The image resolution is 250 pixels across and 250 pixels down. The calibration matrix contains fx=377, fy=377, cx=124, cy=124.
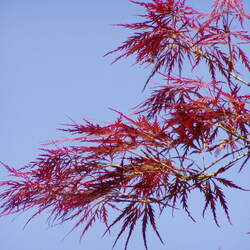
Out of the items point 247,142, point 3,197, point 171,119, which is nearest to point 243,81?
point 247,142

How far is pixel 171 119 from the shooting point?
161cm

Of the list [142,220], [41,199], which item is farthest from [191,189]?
[41,199]

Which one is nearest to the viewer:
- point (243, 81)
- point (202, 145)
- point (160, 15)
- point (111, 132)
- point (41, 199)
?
point (111, 132)

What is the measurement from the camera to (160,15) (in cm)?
207

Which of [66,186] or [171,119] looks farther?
[66,186]

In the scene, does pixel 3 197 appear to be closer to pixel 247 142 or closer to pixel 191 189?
pixel 191 189

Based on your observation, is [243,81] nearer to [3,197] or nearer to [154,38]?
[154,38]

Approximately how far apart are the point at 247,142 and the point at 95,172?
83 cm

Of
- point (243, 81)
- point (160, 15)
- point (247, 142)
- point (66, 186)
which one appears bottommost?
point (66, 186)

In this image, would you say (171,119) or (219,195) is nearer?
(171,119)

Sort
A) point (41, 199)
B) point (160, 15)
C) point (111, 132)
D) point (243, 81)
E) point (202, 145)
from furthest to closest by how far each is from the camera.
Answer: point (243, 81) → point (160, 15) → point (41, 199) → point (202, 145) → point (111, 132)

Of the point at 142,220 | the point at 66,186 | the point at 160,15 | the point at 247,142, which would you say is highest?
the point at 160,15

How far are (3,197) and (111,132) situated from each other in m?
0.85

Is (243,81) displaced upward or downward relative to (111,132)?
upward
